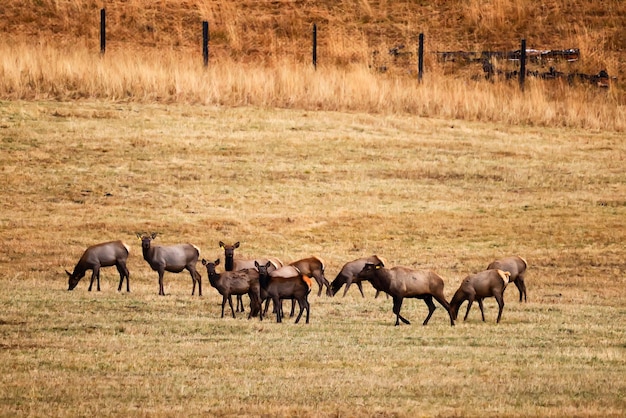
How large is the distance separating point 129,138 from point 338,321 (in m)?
20.8

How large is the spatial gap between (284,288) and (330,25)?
40522 millimetres

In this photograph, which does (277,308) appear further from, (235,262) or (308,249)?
(308,249)

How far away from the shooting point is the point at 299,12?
59500 mm

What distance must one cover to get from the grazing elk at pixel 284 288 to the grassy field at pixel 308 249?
38 centimetres

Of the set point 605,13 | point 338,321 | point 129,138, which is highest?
point 605,13

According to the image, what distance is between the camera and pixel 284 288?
60.8 feet

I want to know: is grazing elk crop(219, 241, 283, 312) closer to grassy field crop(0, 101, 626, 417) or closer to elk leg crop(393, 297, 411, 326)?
grassy field crop(0, 101, 626, 417)

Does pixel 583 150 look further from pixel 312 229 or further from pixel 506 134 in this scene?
pixel 312 229

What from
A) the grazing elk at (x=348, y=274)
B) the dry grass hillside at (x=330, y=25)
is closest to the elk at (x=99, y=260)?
the grazing elk at (x=348, y=274)

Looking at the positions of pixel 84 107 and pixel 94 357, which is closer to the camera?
pixel 94 357

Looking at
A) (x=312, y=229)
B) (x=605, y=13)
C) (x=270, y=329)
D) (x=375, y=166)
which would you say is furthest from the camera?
(x=605, y=13)

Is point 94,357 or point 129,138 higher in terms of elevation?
point 129,138

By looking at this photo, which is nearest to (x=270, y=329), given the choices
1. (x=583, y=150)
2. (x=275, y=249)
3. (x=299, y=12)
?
(x=275, y=249)

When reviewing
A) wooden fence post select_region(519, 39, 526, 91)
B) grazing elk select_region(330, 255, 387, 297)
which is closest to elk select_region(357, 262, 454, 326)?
grazing elk select_region(330, 255, 387, 297)
